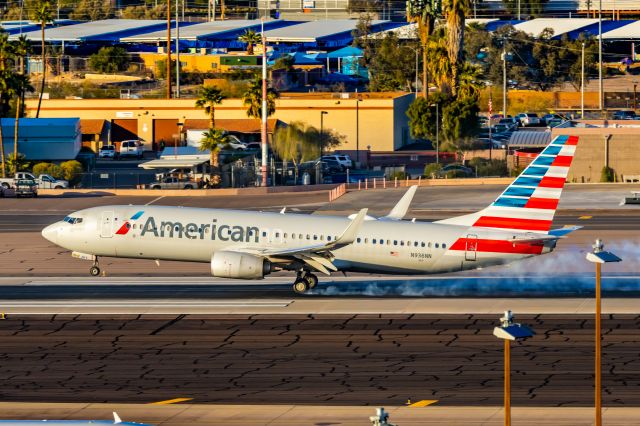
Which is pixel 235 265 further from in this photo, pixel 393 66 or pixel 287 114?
pixel 393 66

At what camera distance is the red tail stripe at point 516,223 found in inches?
2008

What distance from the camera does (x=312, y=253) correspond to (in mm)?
51875

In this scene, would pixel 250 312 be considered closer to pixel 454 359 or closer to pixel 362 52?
pixel 454 359

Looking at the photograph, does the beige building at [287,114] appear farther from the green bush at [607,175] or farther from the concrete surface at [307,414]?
the concrete surface at [307,414]

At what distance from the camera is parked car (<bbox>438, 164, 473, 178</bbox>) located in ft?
363

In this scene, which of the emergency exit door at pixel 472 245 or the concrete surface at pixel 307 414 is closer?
the concrete surface at pixel 307 414

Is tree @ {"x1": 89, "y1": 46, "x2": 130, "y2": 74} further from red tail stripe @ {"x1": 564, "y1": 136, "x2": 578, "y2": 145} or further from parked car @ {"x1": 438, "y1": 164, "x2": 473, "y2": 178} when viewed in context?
red tail stripe @ {"x1": 564, "y1": 136, "x2": 578, "y2": 145}

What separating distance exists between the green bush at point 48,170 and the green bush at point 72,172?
0.40 metres

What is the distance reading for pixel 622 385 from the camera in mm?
38000

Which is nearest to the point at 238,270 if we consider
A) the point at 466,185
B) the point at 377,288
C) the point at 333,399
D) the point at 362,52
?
the point at 377,288

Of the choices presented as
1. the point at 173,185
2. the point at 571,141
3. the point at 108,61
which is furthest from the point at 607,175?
the point at 108,61

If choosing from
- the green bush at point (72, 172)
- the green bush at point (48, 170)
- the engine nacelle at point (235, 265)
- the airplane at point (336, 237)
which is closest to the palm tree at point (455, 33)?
the green bush at point (72, 172)

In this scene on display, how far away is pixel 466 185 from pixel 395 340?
62.0 metres

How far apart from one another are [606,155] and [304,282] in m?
55.3
